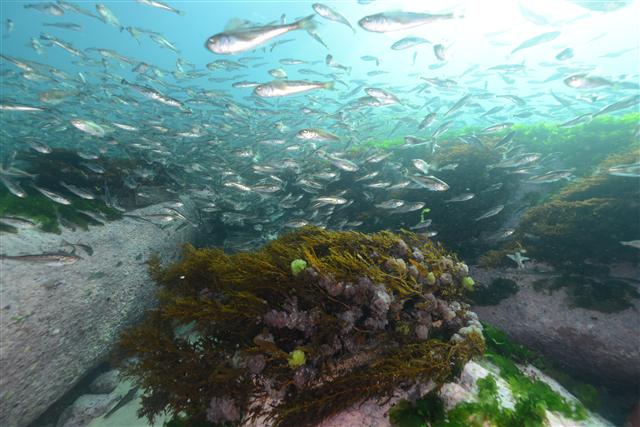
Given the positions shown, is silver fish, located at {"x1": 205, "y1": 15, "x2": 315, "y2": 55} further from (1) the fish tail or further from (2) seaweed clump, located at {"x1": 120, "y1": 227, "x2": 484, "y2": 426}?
(2) seaweed clump, located at {"x1": 120, "y1": 227, "x2": 484, "y2": 426}

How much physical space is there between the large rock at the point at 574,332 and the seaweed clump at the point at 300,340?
204cm

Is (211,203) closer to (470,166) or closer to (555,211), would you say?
(470,166)

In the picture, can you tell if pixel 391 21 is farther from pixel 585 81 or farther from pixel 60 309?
pixel 60 309

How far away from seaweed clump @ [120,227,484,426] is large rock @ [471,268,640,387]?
6.69ft

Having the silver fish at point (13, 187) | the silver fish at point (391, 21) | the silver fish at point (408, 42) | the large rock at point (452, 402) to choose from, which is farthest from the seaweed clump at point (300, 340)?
the silver fish at point (408, 42)

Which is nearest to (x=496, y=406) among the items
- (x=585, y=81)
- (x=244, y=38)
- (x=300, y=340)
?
(x=300, y=340)

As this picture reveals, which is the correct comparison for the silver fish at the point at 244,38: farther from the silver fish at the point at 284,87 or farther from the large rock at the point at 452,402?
the large rock at the point at 452,402

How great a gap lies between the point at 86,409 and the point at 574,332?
8.83 metres

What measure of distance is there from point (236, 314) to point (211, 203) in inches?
231

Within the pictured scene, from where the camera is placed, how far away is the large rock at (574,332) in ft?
15.0

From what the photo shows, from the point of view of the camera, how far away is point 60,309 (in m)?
4.86

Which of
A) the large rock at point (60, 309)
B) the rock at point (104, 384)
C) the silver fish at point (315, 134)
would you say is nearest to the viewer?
the large rock at point (60, 309)

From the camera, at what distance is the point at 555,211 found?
21.2 ft

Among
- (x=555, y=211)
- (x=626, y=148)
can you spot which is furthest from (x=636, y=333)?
(x=626, y=148)
